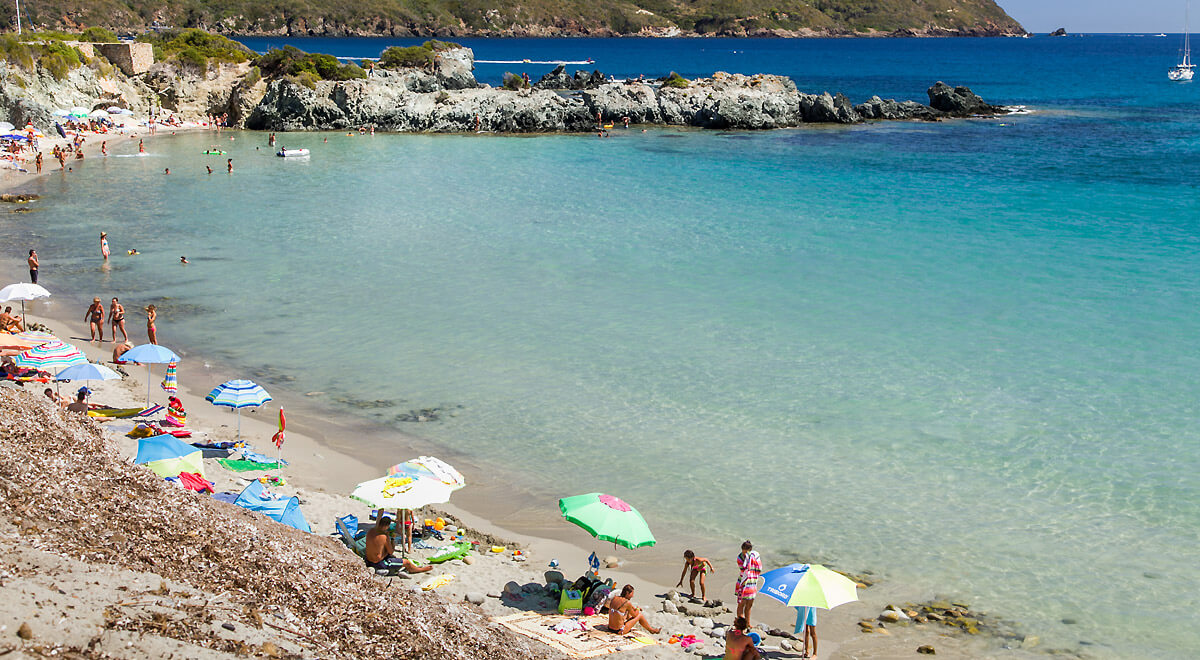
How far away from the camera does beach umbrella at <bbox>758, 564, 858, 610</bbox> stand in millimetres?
10859

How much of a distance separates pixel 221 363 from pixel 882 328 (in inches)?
594

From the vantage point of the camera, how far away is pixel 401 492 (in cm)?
1238

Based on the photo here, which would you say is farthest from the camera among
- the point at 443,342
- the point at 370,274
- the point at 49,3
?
the point at 49,3

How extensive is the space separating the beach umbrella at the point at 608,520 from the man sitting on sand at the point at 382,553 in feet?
6.64

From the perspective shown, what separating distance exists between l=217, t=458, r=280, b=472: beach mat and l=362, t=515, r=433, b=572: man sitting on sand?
3609mm

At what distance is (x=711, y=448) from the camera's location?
16.5 meters

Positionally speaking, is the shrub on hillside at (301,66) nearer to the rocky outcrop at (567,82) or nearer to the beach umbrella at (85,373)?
the rocky outcrop at (567,82)

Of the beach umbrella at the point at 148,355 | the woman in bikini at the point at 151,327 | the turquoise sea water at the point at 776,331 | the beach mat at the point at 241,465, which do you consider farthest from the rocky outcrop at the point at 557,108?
the beach mat at the point at 241,465

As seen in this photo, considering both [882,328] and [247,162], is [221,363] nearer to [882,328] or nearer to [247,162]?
[882,328]

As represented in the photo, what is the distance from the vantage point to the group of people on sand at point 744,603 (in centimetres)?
1016

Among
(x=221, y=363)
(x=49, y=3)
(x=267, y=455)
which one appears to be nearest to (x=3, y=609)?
(x=267, y=455)

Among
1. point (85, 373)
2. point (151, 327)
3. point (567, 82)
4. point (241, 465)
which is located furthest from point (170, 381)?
point (567, 82)

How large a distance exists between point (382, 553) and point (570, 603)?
8.30 feet

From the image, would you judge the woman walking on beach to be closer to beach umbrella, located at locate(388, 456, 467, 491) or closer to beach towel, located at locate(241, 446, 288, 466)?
beach umbrella, located at locate(388, 456, 467, 491)
